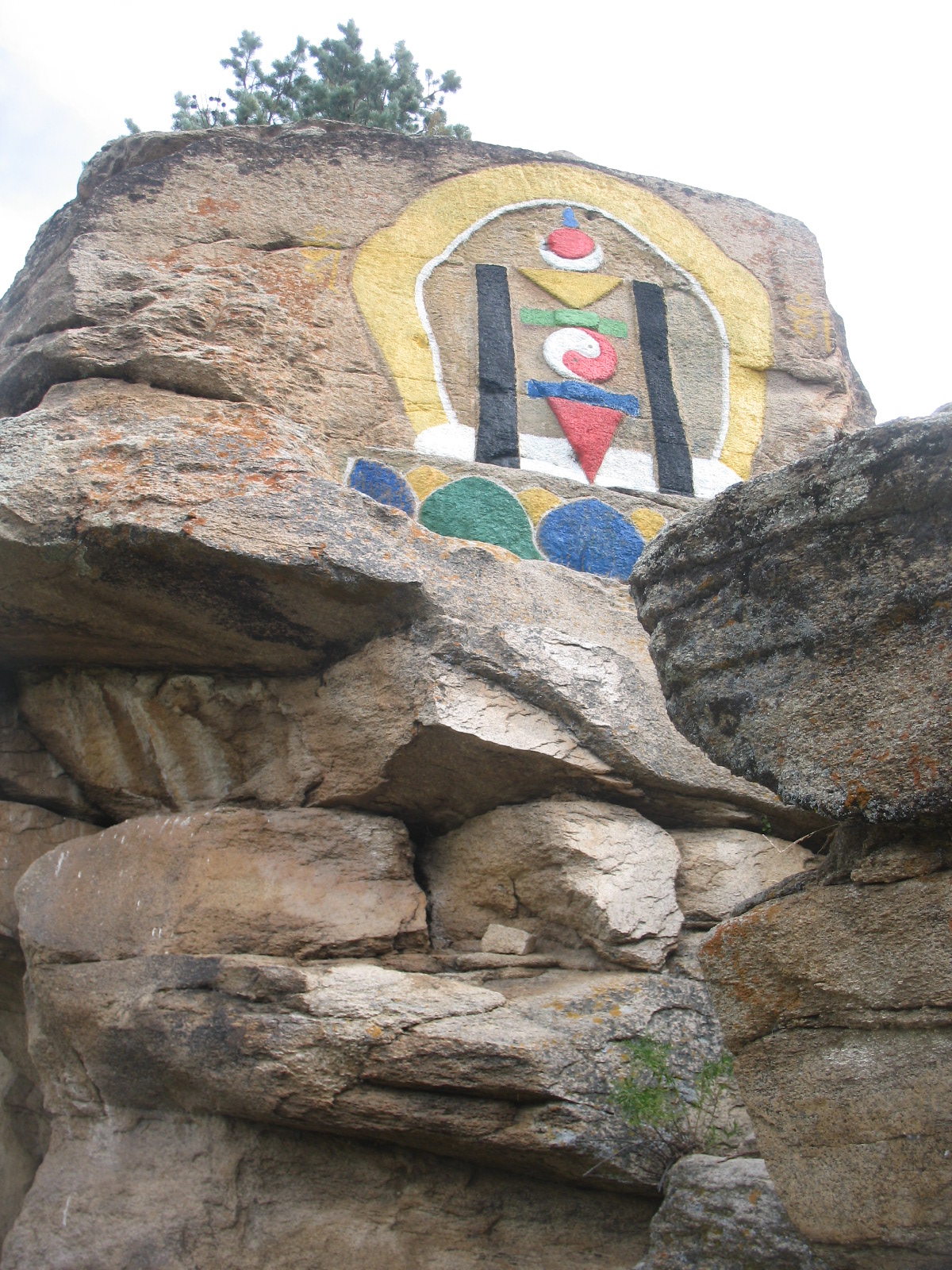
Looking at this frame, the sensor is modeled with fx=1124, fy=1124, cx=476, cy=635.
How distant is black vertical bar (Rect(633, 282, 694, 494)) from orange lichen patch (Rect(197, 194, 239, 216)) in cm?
169

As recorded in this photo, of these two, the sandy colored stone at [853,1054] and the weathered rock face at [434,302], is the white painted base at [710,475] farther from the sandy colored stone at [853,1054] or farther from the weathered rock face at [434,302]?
the sandy colored stone at [853,1054]

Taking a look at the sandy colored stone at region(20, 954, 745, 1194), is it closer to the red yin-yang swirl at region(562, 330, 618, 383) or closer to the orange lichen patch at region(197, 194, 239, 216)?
the red yin-yang swirl at region(562, 330, 618, 383)

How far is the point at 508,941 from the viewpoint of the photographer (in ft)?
10.9

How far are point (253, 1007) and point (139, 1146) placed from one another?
57 centimetres

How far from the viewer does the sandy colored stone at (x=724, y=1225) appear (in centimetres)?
229

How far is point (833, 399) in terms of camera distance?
4.79m

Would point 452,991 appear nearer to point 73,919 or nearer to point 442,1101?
point 442,1101

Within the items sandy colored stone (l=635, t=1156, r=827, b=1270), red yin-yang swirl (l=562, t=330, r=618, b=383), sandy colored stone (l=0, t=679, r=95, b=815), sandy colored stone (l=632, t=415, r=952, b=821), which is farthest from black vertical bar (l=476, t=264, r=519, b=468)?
sandy colored stone (l=635, t=1156, r=827, b=1270)

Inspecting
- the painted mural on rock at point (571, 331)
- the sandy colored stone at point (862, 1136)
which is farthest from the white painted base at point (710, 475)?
the sandy colored stone at point (862, 1136)

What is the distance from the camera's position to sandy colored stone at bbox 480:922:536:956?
10.8 ft

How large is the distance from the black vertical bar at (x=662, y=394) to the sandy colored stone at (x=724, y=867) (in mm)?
1446

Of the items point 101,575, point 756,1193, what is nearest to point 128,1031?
point 101,575

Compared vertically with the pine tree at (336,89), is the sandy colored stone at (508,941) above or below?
below

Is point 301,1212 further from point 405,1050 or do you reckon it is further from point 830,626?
point 830,626
